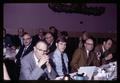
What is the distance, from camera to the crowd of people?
210 inches

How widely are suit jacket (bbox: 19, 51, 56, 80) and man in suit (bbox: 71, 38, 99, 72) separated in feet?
1.20

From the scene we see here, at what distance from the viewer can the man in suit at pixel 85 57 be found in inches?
211

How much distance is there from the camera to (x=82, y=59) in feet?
17.6

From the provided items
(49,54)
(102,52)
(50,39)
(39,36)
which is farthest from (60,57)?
(102,52)

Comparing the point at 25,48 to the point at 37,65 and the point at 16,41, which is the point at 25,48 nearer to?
the point at 16,41

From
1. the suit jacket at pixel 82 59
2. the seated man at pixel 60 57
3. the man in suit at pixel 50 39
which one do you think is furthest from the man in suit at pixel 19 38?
the suit jacket at pixel 82 59

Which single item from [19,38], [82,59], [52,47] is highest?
[19,38]

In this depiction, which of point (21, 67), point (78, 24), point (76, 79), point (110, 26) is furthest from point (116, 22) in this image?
point (21, 67)

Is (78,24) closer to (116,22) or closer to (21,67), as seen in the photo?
(116,22)

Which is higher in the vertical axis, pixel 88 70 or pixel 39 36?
pixel 39 36

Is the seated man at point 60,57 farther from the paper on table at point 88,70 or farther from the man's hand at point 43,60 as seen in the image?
the paper on table at point 88,70

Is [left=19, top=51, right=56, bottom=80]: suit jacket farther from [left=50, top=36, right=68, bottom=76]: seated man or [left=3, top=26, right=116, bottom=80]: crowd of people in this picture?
[left=50, top=36, right=68, bottom=76]: seated man

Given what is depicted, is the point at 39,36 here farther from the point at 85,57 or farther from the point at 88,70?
the point at 88,70

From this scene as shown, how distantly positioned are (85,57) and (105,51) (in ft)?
0.82
